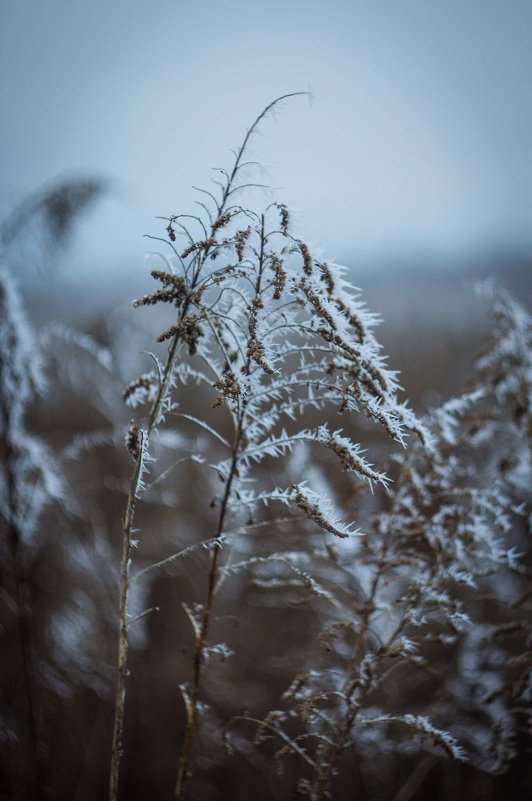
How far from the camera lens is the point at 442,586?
1257 millimetres

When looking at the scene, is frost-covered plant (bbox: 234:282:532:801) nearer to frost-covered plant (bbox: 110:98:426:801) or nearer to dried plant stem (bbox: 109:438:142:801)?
frost-covered plant (bbox: 110:98:426:801)

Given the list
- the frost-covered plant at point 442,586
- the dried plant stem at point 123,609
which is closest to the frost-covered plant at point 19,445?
the dried plant stem at point 123,609

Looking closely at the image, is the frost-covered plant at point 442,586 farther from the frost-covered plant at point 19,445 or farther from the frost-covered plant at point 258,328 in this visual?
the frost-covered plant at point 19,445

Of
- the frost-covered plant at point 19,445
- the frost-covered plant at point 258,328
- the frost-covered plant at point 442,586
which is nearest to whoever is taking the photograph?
the frost-covered plant at point 258,328

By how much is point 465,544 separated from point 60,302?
2.51 meters

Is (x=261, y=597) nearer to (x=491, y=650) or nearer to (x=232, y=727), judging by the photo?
(x=232, y=727)

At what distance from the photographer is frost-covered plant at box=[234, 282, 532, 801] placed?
1.06 metres

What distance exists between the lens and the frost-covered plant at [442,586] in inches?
41.9

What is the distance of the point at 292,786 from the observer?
2.15 m

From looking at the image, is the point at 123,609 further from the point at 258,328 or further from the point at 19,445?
the point at 19,445

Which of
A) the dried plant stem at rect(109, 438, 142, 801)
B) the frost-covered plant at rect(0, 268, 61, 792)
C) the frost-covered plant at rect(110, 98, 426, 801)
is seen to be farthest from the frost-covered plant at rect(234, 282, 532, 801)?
the frost-covered plant at rect(0, 268, 61, 792)

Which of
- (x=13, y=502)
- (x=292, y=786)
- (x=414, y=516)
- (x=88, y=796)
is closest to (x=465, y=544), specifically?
(x=414, y=516)

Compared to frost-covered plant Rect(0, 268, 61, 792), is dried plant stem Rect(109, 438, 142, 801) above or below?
below

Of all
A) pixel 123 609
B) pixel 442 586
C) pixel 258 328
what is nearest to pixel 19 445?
pixel 123 609
